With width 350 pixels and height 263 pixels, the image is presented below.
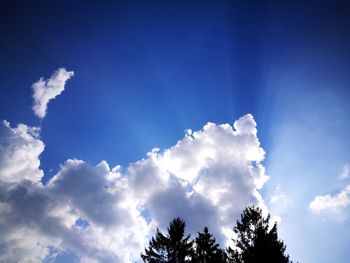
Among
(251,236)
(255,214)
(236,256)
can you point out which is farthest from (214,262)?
(255,214)

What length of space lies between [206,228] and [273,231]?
7233mm

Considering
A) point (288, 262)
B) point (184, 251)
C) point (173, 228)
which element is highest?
point (173, 228)

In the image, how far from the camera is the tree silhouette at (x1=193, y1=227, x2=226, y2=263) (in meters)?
23.4

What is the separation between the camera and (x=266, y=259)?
1870cm

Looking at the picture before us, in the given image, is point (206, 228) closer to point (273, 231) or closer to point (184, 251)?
point (184, 251)

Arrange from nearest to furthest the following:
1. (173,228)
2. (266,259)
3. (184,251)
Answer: (266,259)
(184,251)
(173,228)

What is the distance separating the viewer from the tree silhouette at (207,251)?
23.4m

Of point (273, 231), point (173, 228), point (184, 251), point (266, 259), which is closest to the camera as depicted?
point (266, 259)

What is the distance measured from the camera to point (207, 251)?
956 inches

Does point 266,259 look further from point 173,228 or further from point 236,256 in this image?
point 173,228

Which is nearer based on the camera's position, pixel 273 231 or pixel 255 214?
pixel 273 231

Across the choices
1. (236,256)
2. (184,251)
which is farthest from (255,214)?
(184,251)

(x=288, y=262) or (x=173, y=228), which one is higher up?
(x=173, y=228)

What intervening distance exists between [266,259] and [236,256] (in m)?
3.20
